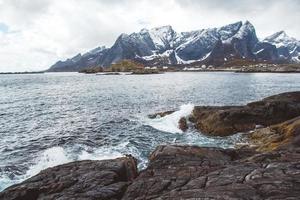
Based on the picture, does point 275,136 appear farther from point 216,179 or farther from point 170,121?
point 216,179

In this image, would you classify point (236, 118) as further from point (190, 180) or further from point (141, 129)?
point (190, 180)

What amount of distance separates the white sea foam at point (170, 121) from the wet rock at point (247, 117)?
3.32 metres

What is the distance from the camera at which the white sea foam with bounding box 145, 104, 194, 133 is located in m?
45.8

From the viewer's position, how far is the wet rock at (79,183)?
682 inches

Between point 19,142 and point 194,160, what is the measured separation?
27.4 meters

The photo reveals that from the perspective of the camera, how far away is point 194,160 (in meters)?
21.5

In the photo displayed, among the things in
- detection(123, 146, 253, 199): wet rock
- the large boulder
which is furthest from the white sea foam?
the large boulder

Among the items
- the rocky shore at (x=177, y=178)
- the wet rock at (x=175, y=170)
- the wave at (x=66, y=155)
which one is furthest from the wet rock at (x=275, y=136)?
the wave at (x=66, y=155)

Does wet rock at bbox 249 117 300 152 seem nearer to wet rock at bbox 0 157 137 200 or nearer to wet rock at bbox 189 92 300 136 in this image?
wet rock at bbox 189 92 300 136

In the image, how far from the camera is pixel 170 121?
161ft

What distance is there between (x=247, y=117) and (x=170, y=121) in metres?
11.1

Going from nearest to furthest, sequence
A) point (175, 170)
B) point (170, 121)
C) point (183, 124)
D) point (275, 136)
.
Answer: point (175, 170) < point (275, 136) < point (183, 124) < point (170, 121)

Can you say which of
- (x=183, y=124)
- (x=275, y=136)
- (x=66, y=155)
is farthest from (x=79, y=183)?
(x=183, y=124)

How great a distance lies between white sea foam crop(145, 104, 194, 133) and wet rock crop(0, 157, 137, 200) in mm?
24411
